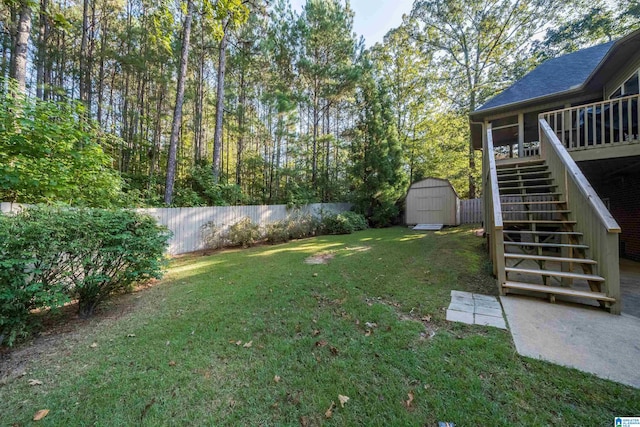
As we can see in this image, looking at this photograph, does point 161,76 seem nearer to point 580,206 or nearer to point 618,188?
point 580,206

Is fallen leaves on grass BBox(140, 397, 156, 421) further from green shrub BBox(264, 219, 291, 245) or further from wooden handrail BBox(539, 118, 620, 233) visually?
green shrub BBox(264, 219, 291, 245)

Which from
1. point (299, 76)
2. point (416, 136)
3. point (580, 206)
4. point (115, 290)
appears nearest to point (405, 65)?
point (416, 136)

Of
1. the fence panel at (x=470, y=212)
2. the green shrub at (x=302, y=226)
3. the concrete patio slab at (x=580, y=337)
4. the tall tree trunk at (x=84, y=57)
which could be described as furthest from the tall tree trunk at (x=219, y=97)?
the fence panel at (x=470, y=212)

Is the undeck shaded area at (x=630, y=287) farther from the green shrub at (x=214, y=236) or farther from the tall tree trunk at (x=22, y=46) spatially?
the tall tree trunk at (x=22, y=46)

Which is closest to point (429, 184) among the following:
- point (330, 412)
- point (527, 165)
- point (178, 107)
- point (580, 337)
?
point (527, 165)

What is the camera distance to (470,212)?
13031 mm

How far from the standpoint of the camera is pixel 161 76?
462 inches

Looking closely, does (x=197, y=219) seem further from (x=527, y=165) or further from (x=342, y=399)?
(x=527, y=165)

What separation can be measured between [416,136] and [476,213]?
6801mm

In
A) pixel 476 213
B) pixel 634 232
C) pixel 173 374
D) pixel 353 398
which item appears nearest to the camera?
pixel 353 398

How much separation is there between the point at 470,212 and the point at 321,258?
437 inches

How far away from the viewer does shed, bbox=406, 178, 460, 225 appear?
12.4m

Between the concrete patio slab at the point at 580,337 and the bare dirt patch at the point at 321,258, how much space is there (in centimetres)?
347

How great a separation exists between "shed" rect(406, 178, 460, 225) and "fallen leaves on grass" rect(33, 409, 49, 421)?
13.9m
